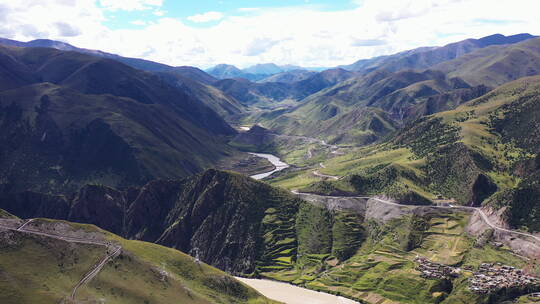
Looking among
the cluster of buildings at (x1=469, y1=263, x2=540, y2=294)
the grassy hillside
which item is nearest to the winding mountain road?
the grassy hillside

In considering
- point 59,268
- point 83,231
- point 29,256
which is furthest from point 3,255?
point 83,231

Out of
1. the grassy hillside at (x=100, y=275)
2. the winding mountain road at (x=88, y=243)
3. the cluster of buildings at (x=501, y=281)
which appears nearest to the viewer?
the grassy hillside at (x=100, y=275)

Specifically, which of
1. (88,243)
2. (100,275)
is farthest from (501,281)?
(88,243)

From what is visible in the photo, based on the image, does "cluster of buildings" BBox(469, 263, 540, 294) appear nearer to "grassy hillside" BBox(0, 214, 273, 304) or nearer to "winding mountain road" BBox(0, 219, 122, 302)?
"grassy hillside" BBox(0, 214, 273, 304)

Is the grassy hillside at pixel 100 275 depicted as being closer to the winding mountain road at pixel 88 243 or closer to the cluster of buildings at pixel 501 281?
the winding mountain road at pixel 88 243

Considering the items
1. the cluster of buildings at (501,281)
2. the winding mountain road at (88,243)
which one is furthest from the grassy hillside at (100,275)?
the cluster of buildings at (501,281)
